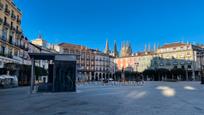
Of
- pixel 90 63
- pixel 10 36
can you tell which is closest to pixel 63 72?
pixel 10 36

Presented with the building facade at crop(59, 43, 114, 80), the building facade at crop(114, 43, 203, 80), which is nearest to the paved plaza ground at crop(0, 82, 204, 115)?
the building facade at crop(114, 43, 203, 80)

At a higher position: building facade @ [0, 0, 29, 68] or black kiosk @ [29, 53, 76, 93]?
building facade @ [0, 0, 29, 68]

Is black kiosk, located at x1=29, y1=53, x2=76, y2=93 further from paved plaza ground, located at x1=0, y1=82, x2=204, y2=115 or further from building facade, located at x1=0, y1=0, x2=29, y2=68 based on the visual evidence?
building facade, located at x1=0, y1=0, x2=29, y2=68

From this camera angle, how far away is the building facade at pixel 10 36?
38.0m

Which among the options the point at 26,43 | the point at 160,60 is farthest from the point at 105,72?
the point at 26,43

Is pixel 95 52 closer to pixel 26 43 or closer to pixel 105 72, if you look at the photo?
pixel 105 72

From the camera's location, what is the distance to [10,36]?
41656 millimetres

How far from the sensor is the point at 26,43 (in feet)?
171

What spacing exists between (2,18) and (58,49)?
4836cm

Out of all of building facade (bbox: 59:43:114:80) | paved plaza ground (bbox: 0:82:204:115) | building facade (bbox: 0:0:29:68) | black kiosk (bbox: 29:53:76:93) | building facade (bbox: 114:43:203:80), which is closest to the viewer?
paved plaza ground (bbox: 0:82:204:115)

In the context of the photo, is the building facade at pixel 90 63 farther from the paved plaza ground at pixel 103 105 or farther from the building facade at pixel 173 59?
the paved plaza ground at pixel 103 105

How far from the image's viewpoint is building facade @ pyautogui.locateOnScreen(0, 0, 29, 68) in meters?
38.0

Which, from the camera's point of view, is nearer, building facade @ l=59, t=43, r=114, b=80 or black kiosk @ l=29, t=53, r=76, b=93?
black kiosk @ l=29, t=53, r=76, b=93

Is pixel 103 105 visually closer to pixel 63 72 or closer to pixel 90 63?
pixel 63 72
